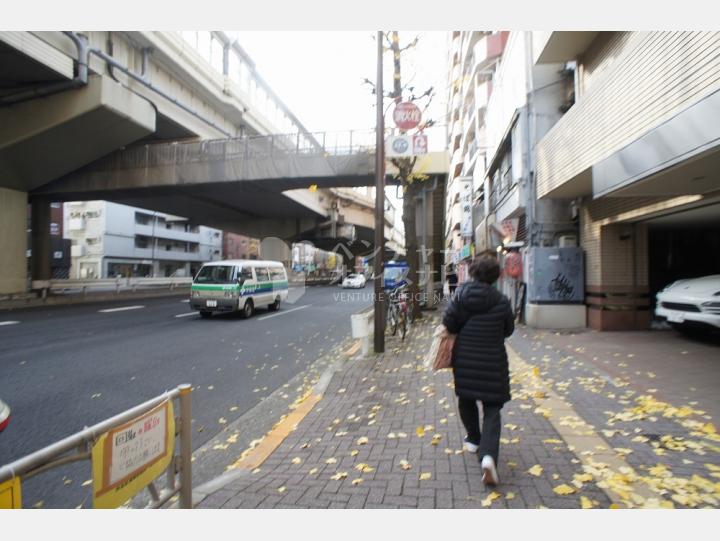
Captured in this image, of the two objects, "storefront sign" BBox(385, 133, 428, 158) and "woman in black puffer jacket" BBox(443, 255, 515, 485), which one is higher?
"storefront sign" BBox(385, 133, 428, 158)

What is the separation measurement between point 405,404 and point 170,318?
1138 cm

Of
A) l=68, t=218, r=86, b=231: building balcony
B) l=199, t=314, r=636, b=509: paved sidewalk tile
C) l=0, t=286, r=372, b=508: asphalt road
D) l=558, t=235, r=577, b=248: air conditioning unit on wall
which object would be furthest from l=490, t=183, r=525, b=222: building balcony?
l=68, t=218, r=86, b=231: building balcony

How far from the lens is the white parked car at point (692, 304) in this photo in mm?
6625

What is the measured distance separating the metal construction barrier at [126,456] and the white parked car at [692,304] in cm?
789

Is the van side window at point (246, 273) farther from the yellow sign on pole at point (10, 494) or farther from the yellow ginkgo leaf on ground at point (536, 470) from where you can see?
the yellow sign on pole at point (10, 494)

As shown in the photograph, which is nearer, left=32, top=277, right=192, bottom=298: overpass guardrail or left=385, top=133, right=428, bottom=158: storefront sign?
left=385, top=133, right=428, bottom=158: storefront sign

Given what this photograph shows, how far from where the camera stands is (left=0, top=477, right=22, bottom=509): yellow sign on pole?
152 cm

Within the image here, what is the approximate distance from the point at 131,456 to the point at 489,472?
2.23 meters

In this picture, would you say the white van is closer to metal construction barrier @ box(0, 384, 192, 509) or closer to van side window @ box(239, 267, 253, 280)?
van side window @ box(239, 267, 253, 280)

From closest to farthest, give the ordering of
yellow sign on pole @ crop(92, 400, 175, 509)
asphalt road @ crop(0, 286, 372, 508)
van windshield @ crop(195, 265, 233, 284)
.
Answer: yellow sign on pole @ crop(92, 400, 175, 509) < asphalt road @ crop(0, 286, 372, 508) < van windshield @ crop(195, 265, 233, 284)

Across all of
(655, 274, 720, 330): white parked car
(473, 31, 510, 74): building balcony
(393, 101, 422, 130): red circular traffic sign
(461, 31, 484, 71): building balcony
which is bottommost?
(655, 274, 720, 330): white parked car

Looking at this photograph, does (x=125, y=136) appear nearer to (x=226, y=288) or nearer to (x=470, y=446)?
(x=226, y=288)

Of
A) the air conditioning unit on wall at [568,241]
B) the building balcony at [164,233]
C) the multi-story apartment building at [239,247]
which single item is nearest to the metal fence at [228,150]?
the air conditioning unit on wall at [568,241]

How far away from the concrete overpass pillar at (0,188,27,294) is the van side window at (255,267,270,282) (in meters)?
12.2
